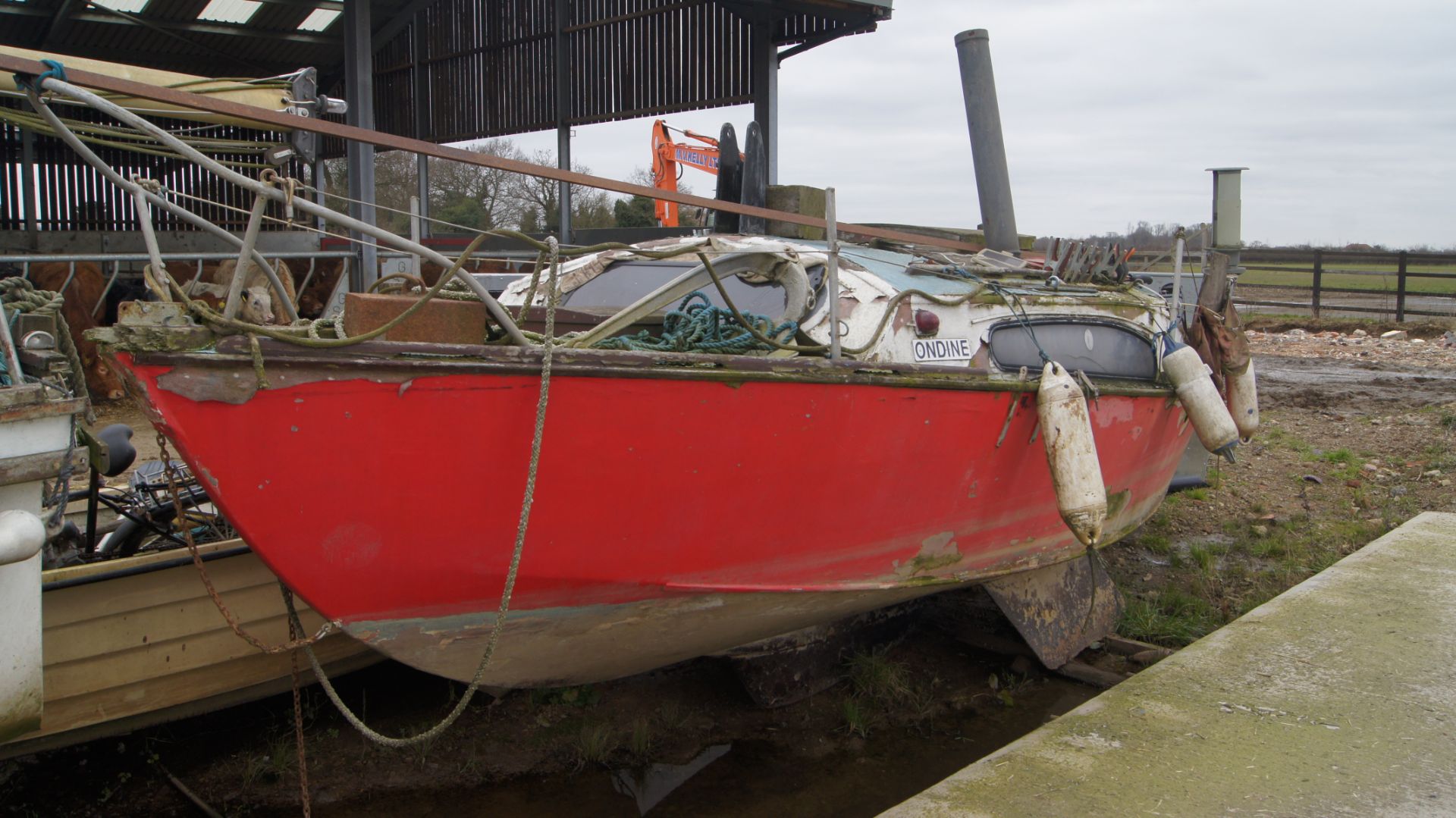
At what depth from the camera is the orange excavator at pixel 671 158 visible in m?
12.0

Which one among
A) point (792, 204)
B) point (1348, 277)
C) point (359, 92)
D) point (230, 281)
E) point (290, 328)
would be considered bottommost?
point (290, 328)

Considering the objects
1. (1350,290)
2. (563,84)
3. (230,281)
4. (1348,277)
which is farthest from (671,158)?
(1348,277)

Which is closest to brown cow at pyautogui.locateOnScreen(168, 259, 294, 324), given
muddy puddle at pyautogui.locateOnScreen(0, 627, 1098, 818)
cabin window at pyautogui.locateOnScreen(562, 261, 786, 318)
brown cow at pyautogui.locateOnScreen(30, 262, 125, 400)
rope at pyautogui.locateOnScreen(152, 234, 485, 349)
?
brown cow at pyautogui.locateOnScreen(30, 262, 125, 400)

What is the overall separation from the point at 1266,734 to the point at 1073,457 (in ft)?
3.80

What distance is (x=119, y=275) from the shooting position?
9859 mm

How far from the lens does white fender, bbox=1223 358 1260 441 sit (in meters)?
5.96

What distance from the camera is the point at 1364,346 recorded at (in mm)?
15711

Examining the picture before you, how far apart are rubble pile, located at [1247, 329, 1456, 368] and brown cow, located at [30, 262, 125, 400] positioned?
14.7 metres

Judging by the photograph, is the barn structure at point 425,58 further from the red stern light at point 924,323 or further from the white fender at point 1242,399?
the red stern light at point 924,323

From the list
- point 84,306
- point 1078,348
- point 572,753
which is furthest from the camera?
point 84,306

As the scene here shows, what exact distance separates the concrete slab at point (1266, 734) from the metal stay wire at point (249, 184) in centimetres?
189

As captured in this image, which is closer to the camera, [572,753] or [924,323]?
[924,323]

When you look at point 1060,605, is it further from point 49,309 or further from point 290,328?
point 49,309

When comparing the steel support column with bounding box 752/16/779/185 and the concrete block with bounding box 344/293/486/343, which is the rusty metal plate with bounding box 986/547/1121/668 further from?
the steel support column with bounding box 752/16/779/185
